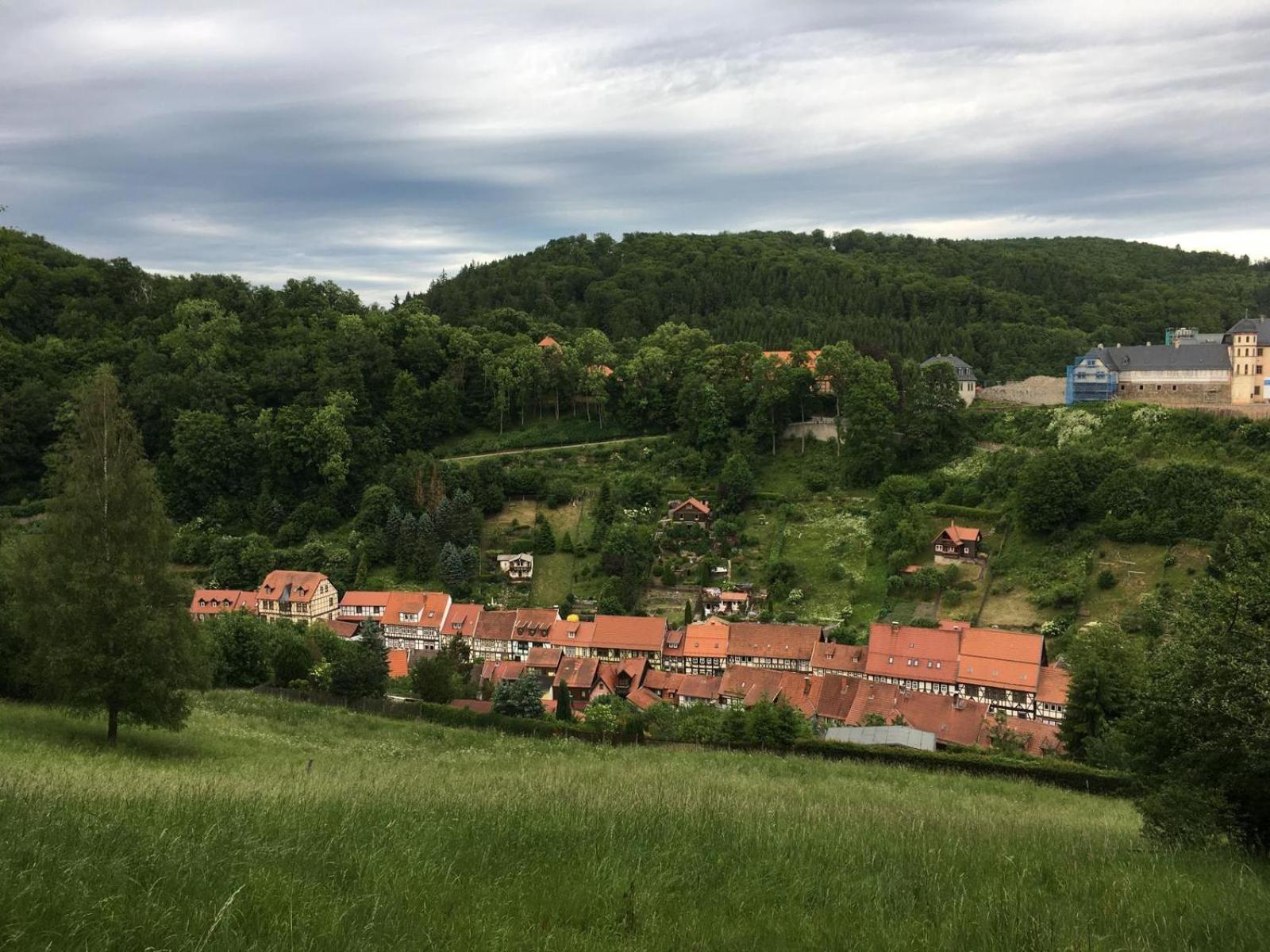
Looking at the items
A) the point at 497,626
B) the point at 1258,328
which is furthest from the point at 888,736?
the point at 1258,328

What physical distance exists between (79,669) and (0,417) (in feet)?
156

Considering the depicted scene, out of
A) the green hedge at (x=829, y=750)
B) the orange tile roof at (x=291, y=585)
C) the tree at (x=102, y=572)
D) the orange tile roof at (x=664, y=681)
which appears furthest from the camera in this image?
the orange tile roof at (x=291, y=585)

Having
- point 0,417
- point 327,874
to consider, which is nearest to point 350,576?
point 0,417

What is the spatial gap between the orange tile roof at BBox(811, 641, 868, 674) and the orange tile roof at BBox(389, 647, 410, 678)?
15597 mm

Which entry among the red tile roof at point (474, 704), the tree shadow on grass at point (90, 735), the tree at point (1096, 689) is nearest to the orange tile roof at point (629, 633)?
the red tile roof at point (474, 704)

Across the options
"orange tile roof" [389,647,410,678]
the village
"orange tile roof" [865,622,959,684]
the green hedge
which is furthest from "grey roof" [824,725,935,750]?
"orange tile roof" [389,647,410,678]

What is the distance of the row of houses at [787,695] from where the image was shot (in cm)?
2686

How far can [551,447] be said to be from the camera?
2233 inches

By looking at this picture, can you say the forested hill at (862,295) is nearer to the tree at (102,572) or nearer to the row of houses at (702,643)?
the row of houses at (702,643)

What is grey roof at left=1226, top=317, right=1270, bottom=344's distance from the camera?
45.7 meters

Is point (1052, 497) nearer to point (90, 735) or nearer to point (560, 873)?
point (90, 735)

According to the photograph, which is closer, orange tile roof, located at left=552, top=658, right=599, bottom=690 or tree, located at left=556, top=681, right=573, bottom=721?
tree, located at left=556, top=681, right=573, bottom=721

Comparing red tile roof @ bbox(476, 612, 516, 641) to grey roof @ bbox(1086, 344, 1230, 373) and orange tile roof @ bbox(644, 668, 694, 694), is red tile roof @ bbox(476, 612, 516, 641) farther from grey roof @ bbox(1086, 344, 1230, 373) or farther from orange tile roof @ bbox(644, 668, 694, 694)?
grey roof @ bbox(1086, 344, 1230, 373)

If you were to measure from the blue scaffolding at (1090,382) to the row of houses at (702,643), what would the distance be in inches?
903
